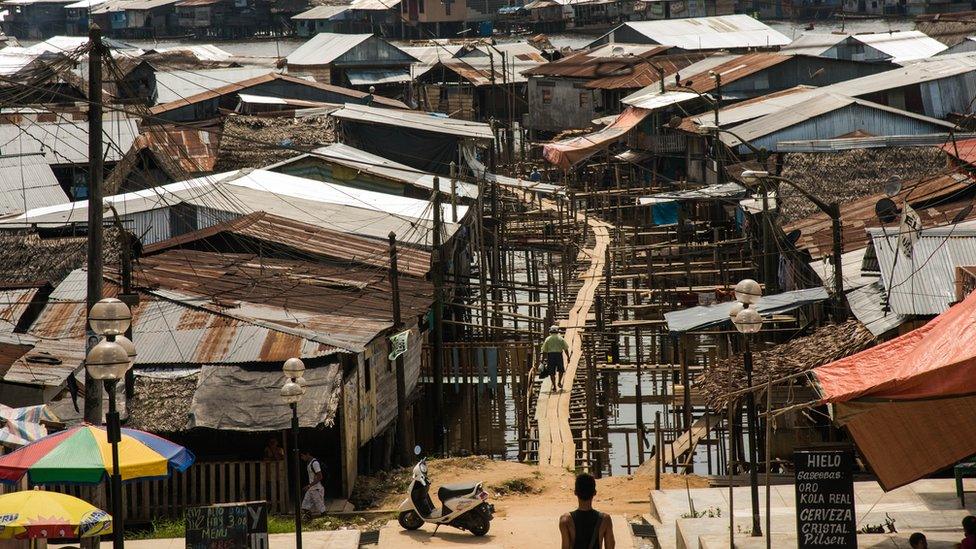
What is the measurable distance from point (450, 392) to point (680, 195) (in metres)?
11.0

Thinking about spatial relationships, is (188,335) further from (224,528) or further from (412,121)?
(412,121)

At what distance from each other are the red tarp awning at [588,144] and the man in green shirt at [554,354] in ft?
71.7

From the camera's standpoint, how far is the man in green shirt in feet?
84.5

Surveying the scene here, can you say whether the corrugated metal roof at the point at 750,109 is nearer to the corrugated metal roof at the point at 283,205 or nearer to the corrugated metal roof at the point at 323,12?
the corrugated metal roof at the point at 283,205

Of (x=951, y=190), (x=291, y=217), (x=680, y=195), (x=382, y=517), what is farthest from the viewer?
(x=680, y=195)

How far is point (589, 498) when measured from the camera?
9516 mm

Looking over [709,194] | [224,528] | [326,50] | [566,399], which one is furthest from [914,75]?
[224,528]

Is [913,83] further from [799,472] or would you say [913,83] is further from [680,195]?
[799,472]

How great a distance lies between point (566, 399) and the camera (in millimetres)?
25484

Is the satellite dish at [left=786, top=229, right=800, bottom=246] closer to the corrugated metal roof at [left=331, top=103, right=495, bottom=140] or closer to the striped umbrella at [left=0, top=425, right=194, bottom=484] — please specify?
the corrugated metal roof at [left=331, top=103, right=495, bottom=140]

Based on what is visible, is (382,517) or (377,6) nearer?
(382,517)

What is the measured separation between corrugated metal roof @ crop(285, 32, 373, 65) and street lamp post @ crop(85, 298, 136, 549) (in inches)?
2093

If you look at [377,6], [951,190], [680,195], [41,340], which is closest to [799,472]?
[41,340]

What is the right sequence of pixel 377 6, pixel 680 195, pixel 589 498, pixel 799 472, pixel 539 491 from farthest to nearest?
1. pixel 377 6
2. pixel 680 195
3. pixel 539 491
4. pixel 799 472
5. pixel 589 498
